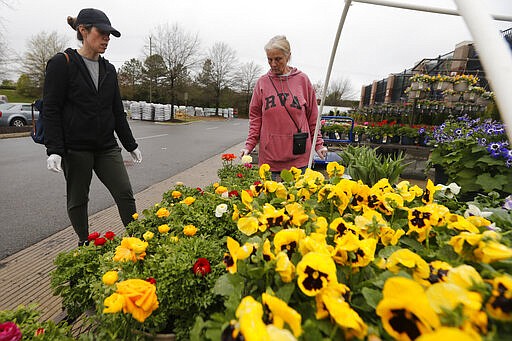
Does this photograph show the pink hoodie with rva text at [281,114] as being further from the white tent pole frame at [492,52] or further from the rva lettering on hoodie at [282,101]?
the white tent pole frame at [492,52]

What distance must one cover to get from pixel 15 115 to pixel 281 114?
1728cm

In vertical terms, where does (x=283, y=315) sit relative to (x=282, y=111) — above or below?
below

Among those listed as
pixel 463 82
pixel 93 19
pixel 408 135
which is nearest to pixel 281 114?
pixel 93 19

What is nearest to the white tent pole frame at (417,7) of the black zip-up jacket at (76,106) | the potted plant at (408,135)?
the black zip-up jacket at (76,106)

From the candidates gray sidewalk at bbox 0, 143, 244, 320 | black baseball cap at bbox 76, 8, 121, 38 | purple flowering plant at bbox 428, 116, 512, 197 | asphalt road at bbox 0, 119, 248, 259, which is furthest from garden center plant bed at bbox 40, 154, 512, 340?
asphalt road at bbox 0, 119, 248, 259

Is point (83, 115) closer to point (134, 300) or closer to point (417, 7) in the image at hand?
point (134, 300)

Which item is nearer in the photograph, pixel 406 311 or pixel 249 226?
pixel 406 311

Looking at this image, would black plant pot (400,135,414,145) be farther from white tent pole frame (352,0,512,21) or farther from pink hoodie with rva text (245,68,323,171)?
white tent pole frame (352,0,512,21)

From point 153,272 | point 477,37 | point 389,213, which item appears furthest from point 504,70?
point 153,272

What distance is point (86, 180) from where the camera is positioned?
211 centimetres

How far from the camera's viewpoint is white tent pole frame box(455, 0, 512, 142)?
0.48 meters

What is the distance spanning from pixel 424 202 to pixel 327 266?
0.76 metres

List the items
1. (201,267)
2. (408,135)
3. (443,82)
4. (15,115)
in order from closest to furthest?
(201,267) < (408,135) < (443,82) < (15,115)

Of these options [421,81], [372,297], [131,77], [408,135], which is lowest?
[372,297]
